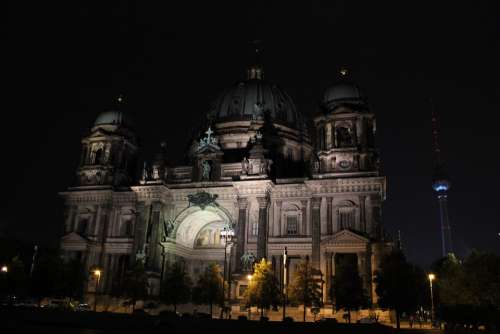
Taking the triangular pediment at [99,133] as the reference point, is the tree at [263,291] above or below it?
below

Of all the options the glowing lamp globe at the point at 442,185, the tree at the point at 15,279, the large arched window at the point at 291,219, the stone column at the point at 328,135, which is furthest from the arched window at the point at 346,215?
the glowing lamp globe at the point at 442,185

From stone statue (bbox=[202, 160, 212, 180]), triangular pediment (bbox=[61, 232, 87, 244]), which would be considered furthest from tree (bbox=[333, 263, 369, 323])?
triangular pediment (bbox=[61, 232, 87, 244])

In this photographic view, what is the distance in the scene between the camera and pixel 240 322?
33.0m

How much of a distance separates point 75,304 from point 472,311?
45497mm

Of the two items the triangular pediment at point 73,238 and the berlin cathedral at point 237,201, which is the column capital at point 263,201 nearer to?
the berlin cathedral at point 237,201

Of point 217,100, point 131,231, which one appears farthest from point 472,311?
point 217,100

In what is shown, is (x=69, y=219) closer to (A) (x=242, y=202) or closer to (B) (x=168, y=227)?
(B) (x=168, y=227)

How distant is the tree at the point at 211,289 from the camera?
51594 mm

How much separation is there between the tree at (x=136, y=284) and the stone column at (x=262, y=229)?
13.4m

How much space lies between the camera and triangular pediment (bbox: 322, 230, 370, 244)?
2141 inches

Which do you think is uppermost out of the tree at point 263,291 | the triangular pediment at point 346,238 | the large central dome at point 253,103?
the large central dome at point 253,103

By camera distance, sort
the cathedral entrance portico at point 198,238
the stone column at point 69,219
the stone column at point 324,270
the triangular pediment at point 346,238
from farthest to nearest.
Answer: the stone column at point 69,219
the cathedral entrance portico at point 198,238
the stone column at point 324,270
the triangular pediment at point 346,238

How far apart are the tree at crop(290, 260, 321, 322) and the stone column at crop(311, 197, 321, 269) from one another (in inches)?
233

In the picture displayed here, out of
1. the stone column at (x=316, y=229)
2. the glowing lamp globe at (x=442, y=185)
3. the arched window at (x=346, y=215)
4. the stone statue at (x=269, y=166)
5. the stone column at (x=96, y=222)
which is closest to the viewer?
the stone column at (x=316, y=229)
